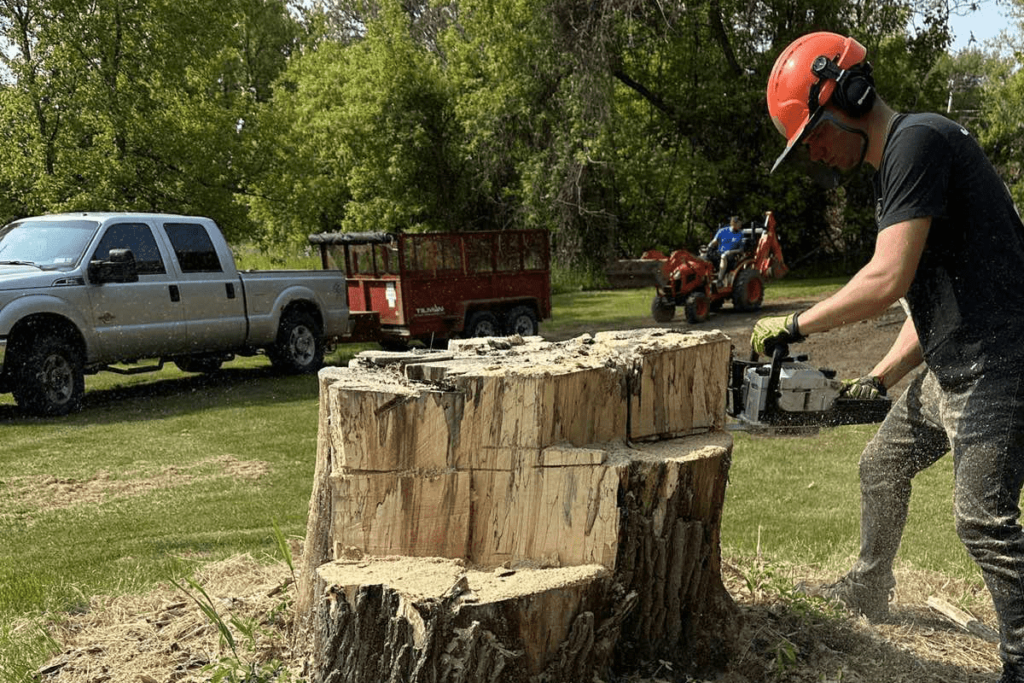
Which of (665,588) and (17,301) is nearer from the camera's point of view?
(665,588)

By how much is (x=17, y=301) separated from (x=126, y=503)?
4196 millimetres

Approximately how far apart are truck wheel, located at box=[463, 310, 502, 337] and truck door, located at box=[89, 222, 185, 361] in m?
4.61

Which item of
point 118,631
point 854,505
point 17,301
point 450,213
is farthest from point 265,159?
point 118,631

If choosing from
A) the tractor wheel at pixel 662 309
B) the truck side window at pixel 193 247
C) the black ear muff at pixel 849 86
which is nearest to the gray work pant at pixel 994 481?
the black ear muff at pixel 849 86

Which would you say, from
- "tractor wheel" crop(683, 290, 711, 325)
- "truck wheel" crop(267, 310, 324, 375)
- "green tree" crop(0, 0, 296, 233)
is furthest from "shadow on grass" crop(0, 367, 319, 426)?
"tractor wheel" crop(683, 290, 711, 325)

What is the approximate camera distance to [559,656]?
274cm

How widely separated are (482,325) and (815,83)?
1162 cm

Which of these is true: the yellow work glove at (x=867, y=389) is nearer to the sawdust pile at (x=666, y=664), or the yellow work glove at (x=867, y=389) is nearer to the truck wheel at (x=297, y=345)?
the sawdust pile at (x=666, y=664)

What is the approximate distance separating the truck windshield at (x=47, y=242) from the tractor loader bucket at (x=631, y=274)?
10.5m

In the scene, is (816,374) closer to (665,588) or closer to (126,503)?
(665,588)

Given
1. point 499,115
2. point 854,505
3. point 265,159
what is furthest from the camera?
point 499,115

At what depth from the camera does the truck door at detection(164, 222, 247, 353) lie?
11281 millimetres

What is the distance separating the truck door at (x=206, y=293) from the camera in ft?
37.0

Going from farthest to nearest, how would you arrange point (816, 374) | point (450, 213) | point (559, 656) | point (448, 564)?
point (450, 213) < point (816, 374) < point (448, 564) < point (559, 656)
